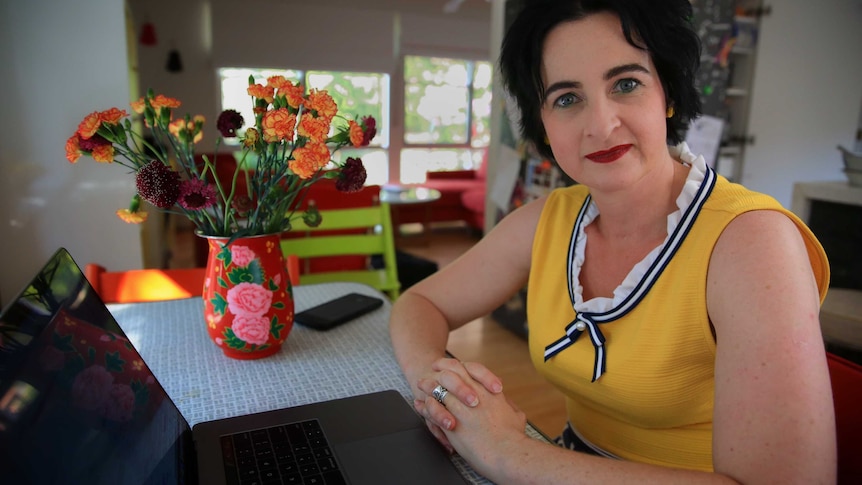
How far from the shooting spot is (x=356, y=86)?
7039 mm

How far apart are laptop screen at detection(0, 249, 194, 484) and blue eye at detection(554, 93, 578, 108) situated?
0.72 meters

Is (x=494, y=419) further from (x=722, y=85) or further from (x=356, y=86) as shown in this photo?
(x=356, y=86)

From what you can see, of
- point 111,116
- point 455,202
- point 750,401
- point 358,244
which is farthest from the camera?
point 455,202

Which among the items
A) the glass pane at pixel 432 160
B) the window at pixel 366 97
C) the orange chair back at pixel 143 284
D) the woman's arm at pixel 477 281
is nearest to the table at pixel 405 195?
the window at pixel 366 97

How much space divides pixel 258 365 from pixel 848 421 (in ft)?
2.94

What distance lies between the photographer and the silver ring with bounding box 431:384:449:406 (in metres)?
0.80

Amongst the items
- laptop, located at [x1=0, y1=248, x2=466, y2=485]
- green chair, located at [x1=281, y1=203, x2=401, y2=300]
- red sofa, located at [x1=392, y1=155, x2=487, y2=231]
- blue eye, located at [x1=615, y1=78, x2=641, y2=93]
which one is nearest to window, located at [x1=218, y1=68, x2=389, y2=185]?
red sofa, located at [x1=392, y1=155, x2=487, y2=231]

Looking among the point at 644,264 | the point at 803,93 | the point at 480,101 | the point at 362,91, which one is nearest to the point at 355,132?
the point at 644,264

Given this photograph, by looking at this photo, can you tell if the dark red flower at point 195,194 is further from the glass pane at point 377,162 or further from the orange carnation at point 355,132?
the glass pane at point 377,162

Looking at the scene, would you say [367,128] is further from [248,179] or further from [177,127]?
[177,127]

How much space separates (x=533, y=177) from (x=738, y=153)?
1.56 m

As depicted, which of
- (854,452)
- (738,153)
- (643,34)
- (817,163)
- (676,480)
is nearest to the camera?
(676,480)

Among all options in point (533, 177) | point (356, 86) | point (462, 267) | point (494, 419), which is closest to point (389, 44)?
point (356, 86)

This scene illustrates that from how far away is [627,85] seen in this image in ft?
2.94
